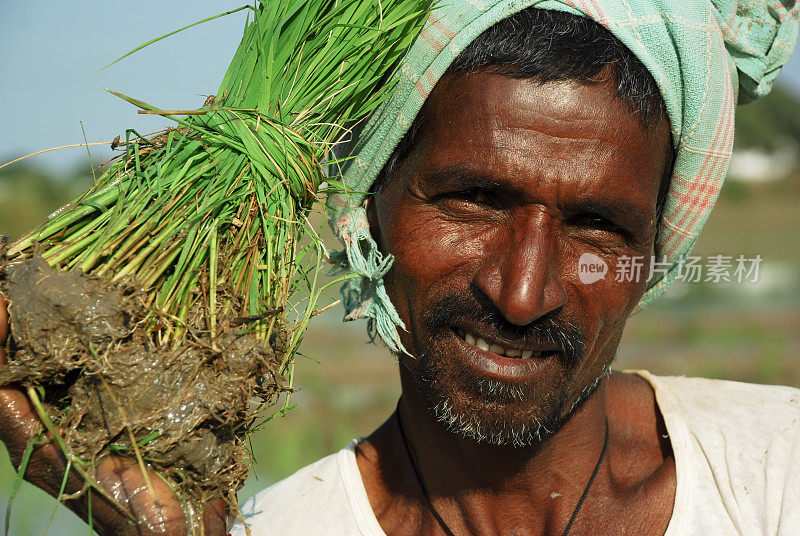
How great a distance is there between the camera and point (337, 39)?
182cm

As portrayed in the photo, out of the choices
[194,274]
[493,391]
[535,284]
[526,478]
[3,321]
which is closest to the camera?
[3,321]

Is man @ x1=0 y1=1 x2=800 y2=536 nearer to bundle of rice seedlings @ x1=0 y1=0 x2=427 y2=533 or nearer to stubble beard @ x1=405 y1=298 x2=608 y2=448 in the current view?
stubble beard @ x1=405 y1=298 x2=608 y2=448

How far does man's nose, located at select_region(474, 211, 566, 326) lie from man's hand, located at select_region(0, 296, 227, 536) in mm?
891

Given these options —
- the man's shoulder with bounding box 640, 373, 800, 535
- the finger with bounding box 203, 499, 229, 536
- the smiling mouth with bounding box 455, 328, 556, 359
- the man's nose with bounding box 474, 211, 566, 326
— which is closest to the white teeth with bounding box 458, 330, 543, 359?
the smiling mouth with bounding box 455, 328, 556, 359

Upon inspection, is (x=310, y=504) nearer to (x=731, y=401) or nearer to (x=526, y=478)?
(x=526, y=478)

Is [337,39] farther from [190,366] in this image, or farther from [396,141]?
[190,366]

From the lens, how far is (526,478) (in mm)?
2207

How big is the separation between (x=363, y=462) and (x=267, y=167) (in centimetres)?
115

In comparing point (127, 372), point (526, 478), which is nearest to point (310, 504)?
point (526, 478)

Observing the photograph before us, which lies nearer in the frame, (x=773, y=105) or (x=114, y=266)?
(x=114, y=266)

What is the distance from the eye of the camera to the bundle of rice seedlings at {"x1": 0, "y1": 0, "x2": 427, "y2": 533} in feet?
4.90

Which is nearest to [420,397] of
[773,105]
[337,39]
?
[337,39]

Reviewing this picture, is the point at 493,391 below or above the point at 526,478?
above

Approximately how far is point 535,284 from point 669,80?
2.21 ft
